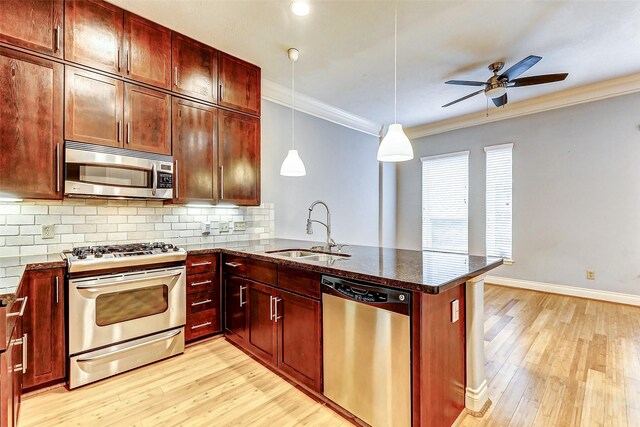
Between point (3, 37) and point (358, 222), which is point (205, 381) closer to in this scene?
point (3, 37)

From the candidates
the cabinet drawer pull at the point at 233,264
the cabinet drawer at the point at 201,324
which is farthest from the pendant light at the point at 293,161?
the cabinet drawer at the point at 201,324

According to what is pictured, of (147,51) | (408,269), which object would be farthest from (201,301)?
(147,51)

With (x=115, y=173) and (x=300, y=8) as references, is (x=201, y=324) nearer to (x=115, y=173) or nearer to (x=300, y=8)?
(x=115, y=173)

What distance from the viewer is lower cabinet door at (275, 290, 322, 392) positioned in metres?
1.87

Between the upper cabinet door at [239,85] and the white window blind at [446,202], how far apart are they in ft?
12.4

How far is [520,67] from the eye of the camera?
294 cm

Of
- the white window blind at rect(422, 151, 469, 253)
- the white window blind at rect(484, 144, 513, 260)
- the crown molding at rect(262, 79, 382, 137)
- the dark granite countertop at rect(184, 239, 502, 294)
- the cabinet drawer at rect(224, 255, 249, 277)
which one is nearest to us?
the dark granite countertop at rect(184, 239, 502, 294)

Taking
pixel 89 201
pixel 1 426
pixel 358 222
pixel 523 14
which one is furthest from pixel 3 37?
pixel 358 222

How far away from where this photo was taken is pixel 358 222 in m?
5.31

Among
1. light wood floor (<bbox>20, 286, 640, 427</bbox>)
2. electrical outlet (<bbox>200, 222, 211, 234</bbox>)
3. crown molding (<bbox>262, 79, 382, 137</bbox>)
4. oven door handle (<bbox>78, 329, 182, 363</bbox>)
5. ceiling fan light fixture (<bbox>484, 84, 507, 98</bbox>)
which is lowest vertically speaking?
light wood floor (<bbox>20, 286, 640, 427</bbox>)

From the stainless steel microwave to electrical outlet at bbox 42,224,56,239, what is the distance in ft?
1.36

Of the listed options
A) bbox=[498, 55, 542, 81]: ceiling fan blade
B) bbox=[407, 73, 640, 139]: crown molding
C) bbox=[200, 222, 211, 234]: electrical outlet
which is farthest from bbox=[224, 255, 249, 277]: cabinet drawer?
bbox=[407, 73, 640, 139]: crown molding

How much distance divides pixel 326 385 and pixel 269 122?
3.09 metres

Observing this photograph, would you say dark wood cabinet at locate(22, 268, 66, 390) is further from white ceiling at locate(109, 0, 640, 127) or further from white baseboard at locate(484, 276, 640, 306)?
white baseboard at locate(484, 276, 640, 306)
